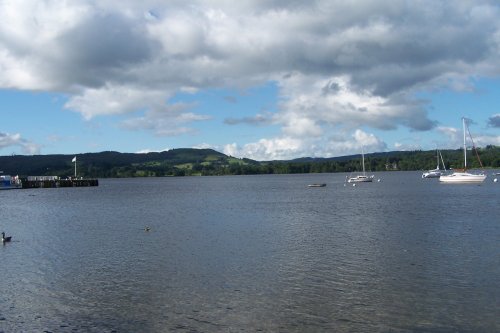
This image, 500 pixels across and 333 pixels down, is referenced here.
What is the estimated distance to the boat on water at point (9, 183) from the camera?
554 ft

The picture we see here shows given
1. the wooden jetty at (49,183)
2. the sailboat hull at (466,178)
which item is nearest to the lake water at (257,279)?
the sailboat hull at (466,178)

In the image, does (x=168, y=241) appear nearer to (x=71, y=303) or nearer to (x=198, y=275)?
(x=198, y=275)

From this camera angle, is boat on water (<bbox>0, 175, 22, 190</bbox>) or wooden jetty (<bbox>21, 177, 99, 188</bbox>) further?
wooden jetty (<bbox>21, 177, 99, 188</bbox>)

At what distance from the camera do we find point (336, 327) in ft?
61.9

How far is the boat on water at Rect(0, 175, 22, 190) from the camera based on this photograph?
554 ft

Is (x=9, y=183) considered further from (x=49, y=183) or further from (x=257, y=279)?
(x=257, y=279)

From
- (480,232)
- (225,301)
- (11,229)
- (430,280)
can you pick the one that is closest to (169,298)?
(225,301)

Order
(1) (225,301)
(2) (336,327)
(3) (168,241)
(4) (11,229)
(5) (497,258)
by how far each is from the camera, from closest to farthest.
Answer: (2) (336,327)
(1) (225,301)
(5) (497,258)
(3) (168,241)
(4) (11,229)

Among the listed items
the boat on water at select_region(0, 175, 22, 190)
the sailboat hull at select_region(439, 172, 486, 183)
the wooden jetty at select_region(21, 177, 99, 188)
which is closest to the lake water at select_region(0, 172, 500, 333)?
the sailboat hull at select_region(439, 172, 486, 183)

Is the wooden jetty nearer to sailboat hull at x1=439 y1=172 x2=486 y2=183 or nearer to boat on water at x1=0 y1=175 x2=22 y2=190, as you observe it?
boat on water at x1=0 y1=175 x2=22 y2=190

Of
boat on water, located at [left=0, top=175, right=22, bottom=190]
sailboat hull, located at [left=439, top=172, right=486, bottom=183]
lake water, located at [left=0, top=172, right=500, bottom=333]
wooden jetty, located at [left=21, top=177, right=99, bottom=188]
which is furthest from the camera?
wooden jetty, located at [left=21, top=177, right=99, bottom=188]

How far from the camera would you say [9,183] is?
564ft

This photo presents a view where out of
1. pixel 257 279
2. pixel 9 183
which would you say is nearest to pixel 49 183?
pixel 9 183

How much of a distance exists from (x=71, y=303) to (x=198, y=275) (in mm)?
7369
